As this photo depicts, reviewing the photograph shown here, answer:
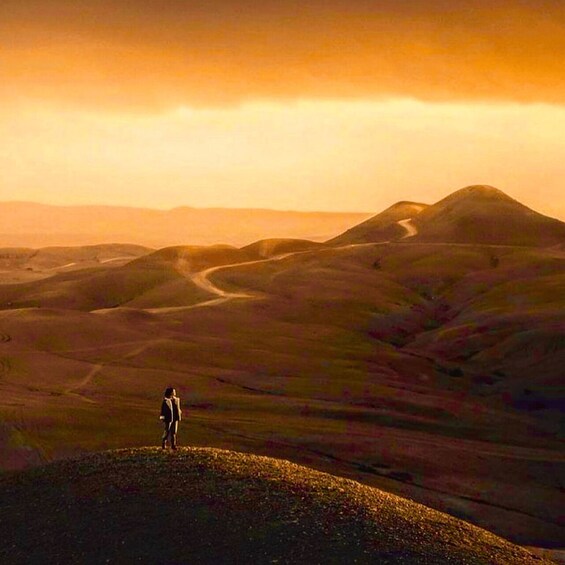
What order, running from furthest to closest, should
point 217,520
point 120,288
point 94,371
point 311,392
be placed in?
point 120,288, point 94,371, point 311,392, point 217,520

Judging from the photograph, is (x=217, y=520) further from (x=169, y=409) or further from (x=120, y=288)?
(x=120, y=288)

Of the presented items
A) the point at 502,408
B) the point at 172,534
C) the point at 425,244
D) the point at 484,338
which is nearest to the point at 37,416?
the point at 172,534

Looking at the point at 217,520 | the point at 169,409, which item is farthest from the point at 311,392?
the point at 217,520

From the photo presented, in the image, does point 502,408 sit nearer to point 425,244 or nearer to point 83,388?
point 83,388

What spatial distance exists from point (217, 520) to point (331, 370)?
60.5 metres

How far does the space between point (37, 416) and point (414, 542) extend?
3427 cm

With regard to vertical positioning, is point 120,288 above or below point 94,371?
above

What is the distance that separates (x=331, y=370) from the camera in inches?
3329

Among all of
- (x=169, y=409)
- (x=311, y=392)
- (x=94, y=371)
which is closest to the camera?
(x=169, y=409)

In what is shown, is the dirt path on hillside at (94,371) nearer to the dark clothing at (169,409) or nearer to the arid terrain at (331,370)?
the arid terrain at (331,370)

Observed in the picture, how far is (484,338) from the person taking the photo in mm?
103500

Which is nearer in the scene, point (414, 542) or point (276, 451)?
point (414, 542)

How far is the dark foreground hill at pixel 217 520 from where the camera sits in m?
23.1

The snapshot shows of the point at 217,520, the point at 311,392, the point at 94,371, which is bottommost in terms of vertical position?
the point at 311,392
